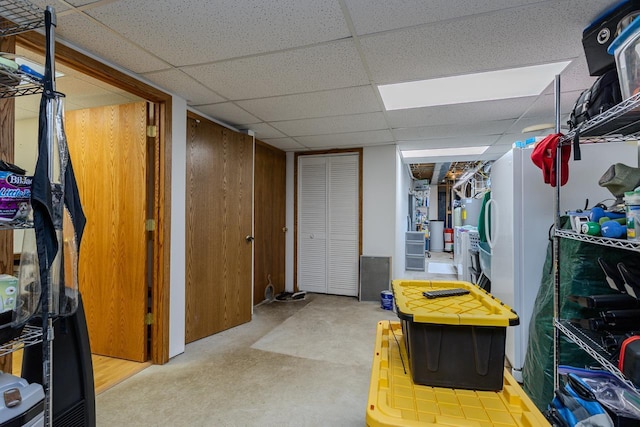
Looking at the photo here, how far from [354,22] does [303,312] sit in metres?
3.28

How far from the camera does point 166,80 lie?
93.0 inches

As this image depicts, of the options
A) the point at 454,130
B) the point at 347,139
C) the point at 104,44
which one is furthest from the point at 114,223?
the point at 454,130

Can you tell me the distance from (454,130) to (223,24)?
2911 millimetres

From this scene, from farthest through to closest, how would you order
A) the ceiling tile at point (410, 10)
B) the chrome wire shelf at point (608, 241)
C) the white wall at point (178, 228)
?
the white wall at point (178, 228), the ceiling tile at point (410, 10), the chrome wire shelf at point (608, 241)

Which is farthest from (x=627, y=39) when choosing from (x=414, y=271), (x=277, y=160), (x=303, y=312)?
(x=414, y=271)

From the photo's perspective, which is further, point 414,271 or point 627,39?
point 414,271

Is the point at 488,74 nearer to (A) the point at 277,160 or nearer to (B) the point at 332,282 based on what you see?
(A) the point at 277,160

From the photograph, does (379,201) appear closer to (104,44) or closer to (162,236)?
(162,236)

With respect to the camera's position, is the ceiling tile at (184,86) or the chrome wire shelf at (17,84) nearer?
the chrome wire shelf at (17,84)

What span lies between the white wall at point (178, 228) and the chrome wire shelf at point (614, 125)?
2711mm

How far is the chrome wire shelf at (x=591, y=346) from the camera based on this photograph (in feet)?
3.33

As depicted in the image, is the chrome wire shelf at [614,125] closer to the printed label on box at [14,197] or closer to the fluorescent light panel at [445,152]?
the printed label on box at [14,197]

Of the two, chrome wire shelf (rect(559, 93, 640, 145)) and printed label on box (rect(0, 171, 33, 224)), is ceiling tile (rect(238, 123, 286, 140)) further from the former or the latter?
chrome wire shelf (rect(559, 93, 640, 145))

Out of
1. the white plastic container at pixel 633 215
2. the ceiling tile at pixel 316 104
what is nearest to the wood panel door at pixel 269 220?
the ceiling tile at pixel 316 104
